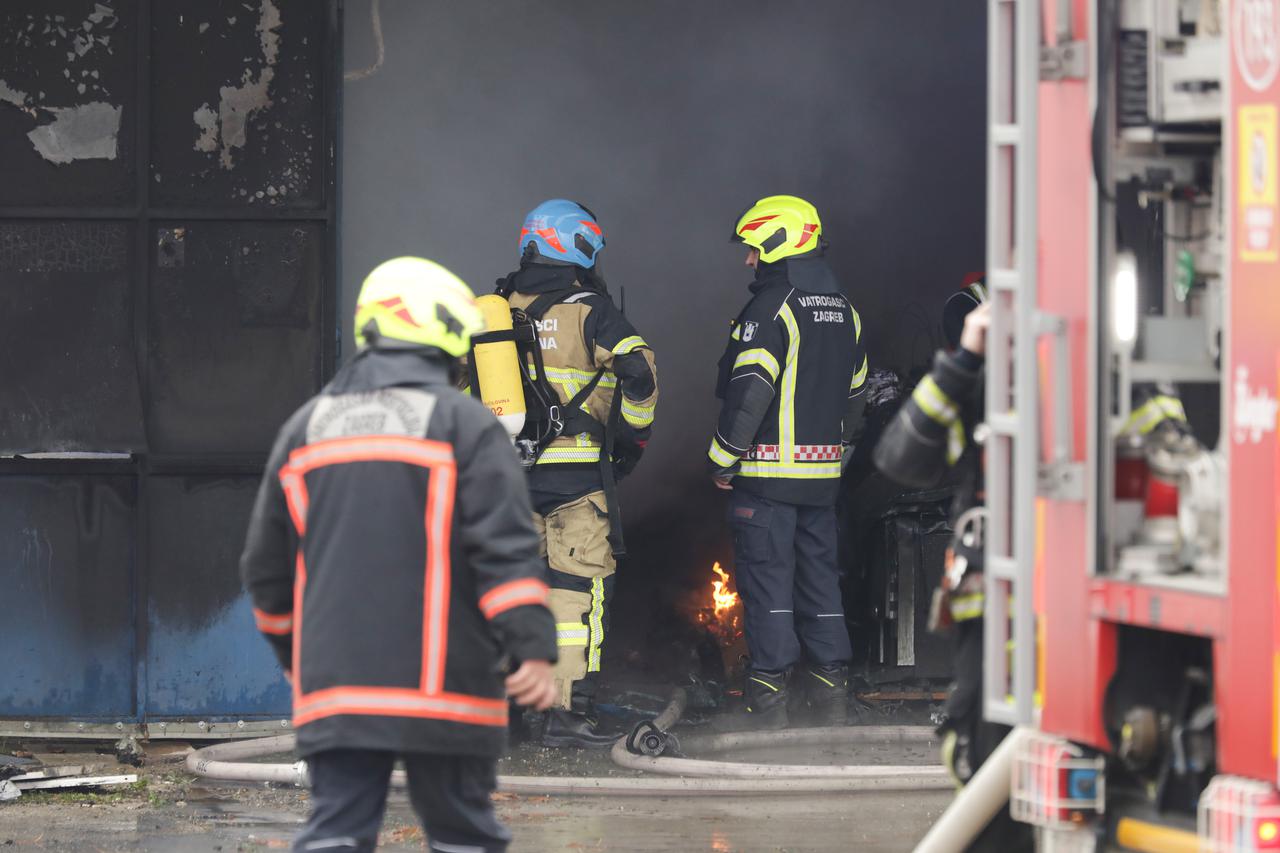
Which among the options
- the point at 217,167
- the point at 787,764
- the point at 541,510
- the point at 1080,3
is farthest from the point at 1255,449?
the point at 217,167

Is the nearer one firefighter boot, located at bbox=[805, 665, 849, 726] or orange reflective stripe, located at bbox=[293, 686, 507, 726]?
orange reflective stripe, located at bbox=[293, 686, 507, 726]

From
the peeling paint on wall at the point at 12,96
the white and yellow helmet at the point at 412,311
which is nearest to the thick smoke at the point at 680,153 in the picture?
the peeling paint on wall at the point at 12,96

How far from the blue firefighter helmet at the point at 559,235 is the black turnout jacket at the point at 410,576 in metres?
3.60

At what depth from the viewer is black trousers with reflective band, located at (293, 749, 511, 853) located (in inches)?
171

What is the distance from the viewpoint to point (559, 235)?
798cm

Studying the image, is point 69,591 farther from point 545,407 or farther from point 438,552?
point 438,552

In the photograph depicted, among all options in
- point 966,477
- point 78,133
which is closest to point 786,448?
point 78,133

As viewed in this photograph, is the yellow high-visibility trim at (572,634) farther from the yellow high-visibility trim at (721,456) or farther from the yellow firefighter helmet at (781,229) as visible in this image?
the yellow firefighter helmet at (781,229)

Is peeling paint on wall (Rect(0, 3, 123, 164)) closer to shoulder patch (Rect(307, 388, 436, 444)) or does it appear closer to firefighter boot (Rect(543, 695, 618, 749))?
firefighter boot (Rect(543, 695, 618, 749))

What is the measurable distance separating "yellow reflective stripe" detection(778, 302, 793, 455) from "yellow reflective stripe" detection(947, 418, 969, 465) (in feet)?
11.9

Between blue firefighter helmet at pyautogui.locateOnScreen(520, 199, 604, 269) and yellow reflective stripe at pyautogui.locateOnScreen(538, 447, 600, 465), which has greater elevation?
blue firefighter helmet at pyautogui.locateOnScreen(520, 199, 604, 269)

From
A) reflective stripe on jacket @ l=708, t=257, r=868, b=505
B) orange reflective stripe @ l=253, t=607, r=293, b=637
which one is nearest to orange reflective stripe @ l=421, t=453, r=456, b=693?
orange reflective stripe @ l=253, t=607, r=293, b=637

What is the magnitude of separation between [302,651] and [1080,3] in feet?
7.66

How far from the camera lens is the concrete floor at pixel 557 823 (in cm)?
646
